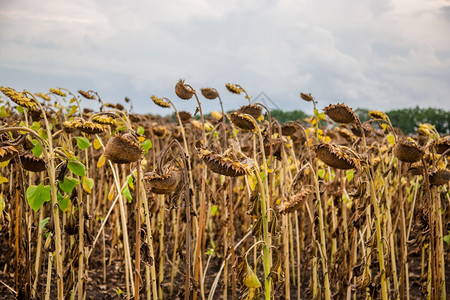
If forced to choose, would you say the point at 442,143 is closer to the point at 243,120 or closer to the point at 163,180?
A: the point at 243,120

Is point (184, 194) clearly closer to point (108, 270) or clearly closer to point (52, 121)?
point (52, 121)

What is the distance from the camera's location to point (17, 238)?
8.14 ft

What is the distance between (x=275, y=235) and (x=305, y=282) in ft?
7.08

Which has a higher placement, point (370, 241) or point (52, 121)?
point (52, 121)

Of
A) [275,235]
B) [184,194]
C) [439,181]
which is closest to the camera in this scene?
[184,194]

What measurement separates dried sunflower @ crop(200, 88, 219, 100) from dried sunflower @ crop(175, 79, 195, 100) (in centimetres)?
33

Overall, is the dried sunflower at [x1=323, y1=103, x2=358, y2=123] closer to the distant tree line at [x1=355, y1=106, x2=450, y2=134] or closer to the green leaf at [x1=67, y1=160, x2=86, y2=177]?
the green leaf at [x1=67, y1=160, x2=86, y2=177]

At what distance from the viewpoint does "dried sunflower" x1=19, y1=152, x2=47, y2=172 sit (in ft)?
5.62

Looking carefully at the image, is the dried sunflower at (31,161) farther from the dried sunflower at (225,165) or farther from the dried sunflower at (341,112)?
the dried sunflower at (341,112)

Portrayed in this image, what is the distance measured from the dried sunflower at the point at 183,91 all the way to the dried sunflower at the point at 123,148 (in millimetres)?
660

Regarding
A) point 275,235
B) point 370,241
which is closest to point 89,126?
point 275,235

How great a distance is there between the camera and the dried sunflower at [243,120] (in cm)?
208

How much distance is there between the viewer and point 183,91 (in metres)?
2.10

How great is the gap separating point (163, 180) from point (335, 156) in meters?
0.68
